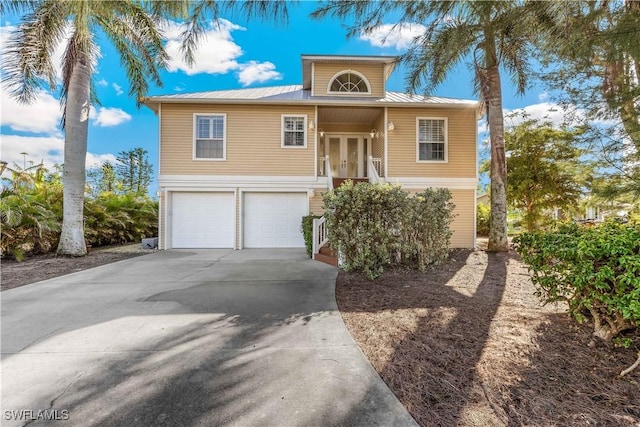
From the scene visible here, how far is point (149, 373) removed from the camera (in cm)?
246

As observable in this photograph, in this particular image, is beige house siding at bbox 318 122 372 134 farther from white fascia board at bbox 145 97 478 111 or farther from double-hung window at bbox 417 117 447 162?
double-hung window at bbox 417 117 447 162

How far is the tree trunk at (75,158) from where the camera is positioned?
812 centimetres

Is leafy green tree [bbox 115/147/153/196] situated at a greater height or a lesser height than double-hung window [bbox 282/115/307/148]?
greater

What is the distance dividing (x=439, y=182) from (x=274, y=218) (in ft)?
20.9

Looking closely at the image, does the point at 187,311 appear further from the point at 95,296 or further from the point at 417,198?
the point at 417,198

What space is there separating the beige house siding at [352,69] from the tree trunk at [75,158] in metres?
7.48

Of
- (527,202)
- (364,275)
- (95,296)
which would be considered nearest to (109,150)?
(95,296)

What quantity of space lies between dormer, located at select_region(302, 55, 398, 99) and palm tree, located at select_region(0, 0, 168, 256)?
542 cm

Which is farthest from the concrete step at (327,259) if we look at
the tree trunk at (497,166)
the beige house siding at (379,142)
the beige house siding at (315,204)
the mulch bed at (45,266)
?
the mulch bed at (45,266)

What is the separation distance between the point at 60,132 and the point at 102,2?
920cm

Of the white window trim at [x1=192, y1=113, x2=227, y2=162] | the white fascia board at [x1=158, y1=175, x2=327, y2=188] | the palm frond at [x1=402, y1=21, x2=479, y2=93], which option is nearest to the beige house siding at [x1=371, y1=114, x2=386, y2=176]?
the white fascia board at [x1=158, y1=175, x2=327, y2=188]

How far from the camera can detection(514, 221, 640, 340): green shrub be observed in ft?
7.66

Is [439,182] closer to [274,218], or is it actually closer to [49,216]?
[274,218]

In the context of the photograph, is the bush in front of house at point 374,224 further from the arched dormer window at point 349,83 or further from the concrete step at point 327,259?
the arched dormer window at point 349,83
